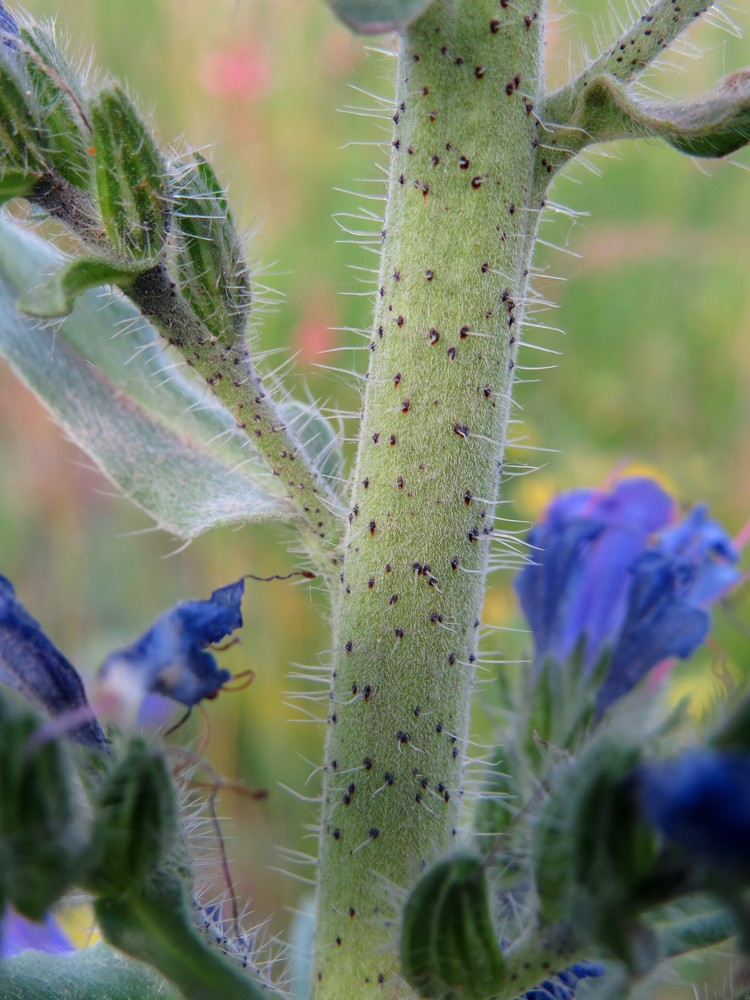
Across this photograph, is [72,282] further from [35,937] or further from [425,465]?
[35,937]

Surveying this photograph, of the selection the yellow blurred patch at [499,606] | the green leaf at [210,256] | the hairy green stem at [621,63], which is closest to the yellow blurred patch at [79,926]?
the green leaf at [210,256]

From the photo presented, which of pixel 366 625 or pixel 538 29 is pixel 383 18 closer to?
Result: pixel 538 29

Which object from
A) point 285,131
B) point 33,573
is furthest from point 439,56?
point 285,131

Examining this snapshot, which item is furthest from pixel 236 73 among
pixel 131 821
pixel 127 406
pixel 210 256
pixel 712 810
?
pixel 712 810

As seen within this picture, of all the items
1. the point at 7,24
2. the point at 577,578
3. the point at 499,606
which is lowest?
the point at 577,578

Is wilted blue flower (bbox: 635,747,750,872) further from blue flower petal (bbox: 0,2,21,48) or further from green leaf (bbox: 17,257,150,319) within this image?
blue flower petal (bbox: 0,2,21,48)

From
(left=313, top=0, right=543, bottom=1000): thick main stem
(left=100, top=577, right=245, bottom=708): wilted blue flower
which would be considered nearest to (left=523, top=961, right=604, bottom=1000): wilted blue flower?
(left=313, top=0, right=543, bottom=1000): thick main stem

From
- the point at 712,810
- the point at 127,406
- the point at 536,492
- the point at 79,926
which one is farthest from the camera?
the point at 536,492
